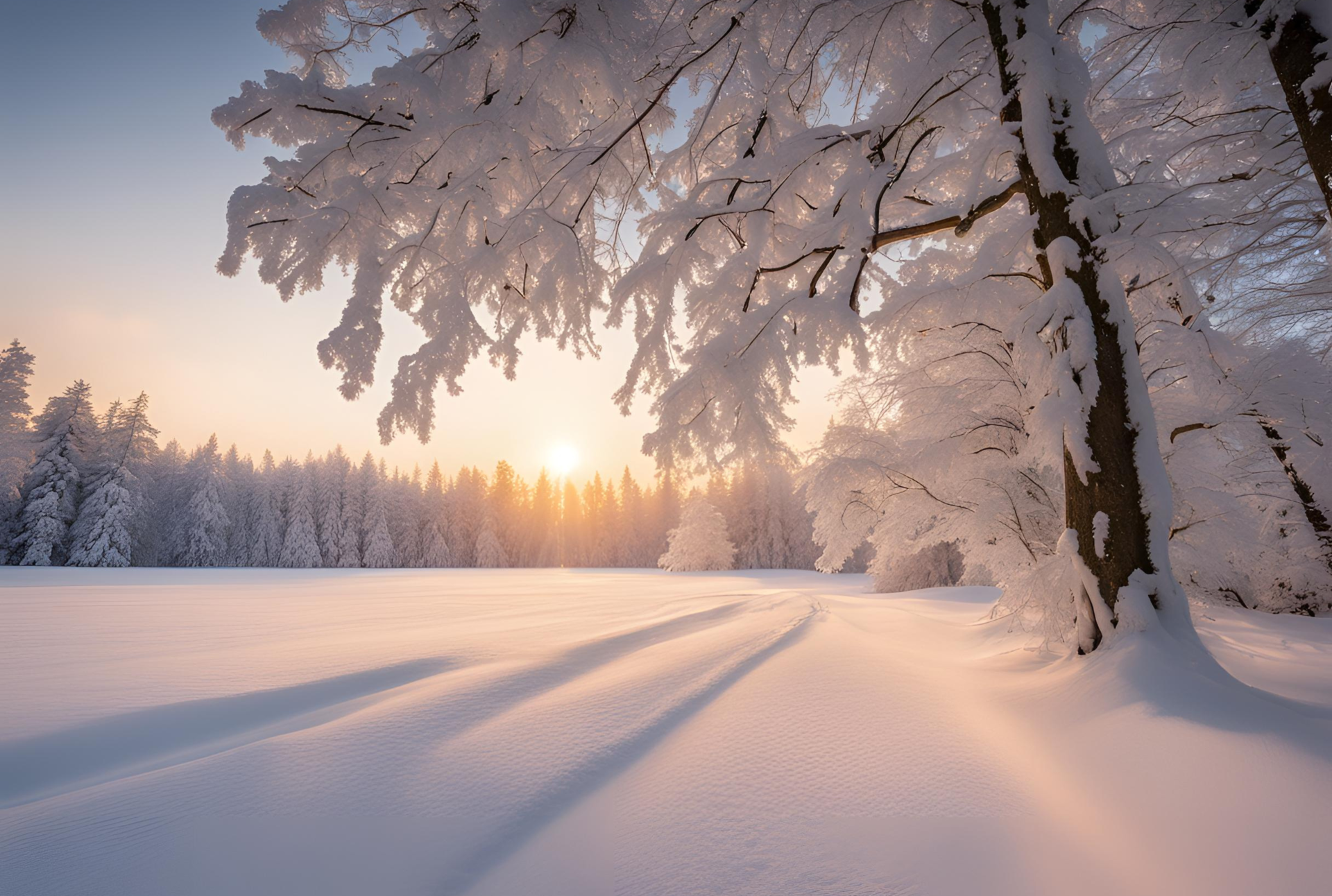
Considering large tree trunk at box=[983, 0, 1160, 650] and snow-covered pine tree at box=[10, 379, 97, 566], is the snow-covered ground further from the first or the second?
snow-covered pine tree at box=[10, 379, 97, 566]

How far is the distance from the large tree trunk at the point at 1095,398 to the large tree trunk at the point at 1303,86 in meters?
1.24

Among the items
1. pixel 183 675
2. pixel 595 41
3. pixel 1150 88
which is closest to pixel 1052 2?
pixel 1150 88

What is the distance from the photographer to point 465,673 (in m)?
3.11

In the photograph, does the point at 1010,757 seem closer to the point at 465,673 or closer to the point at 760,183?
the point at 465,673

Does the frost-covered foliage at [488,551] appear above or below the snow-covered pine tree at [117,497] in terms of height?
below

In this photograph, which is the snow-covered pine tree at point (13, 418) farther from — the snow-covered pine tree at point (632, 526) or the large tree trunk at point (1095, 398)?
the snow-covered pine tree at point (632, 526)

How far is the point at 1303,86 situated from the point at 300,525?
50600 mm

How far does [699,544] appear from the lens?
33.7 metres

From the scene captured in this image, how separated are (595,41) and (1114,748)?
4.82 m

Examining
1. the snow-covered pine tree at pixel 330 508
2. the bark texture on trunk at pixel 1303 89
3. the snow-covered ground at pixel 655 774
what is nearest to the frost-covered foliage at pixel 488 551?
the snow-covered pine tree at pixel 330 508

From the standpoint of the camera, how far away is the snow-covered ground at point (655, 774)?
4.63ft

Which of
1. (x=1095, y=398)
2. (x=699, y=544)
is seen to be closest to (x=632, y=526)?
(x=699, y=544)

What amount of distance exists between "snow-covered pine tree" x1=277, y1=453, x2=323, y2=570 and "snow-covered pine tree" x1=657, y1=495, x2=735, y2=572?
29.2 metres

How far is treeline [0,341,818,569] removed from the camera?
86.2 ft
